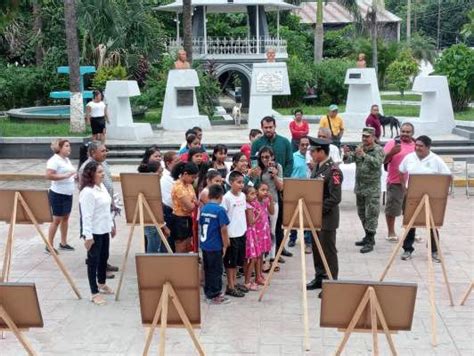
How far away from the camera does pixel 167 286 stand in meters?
6.07

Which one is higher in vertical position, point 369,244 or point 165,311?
point 165,311

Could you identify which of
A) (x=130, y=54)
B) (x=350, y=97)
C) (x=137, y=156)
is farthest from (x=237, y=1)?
(x=137, y=156)

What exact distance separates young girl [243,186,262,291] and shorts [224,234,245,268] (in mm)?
100

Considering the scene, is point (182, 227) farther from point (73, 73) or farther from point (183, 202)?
point (73, 73)

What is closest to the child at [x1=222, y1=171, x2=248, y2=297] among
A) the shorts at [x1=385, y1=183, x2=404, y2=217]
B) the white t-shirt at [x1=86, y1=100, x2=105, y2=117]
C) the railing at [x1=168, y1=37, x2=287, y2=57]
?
the shorts at [x1=385, y1=183, x2=404, y2=217]

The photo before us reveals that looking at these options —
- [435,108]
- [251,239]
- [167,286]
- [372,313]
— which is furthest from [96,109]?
[372,313]

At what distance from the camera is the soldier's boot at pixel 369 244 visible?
11.2 metres

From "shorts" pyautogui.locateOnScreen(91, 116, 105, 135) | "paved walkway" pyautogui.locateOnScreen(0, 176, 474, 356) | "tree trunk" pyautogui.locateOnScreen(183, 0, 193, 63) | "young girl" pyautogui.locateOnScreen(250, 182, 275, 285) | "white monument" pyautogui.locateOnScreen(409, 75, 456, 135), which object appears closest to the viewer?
"paved walkway" pyautogui.locateOnScreen(0, 176, 474, 356)

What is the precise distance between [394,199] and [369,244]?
762 millimetres

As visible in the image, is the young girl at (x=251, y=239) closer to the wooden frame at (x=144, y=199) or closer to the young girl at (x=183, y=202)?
the young girl at (x=183, y=202)

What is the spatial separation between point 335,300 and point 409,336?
95.3 inches

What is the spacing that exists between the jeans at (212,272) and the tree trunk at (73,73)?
14.8 metres

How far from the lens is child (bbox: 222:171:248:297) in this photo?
880cm

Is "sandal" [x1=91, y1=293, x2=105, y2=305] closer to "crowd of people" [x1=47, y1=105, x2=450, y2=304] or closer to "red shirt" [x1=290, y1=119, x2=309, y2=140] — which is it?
"crowd of people" [x1=47, y1=105, x2=450, y2=304]
